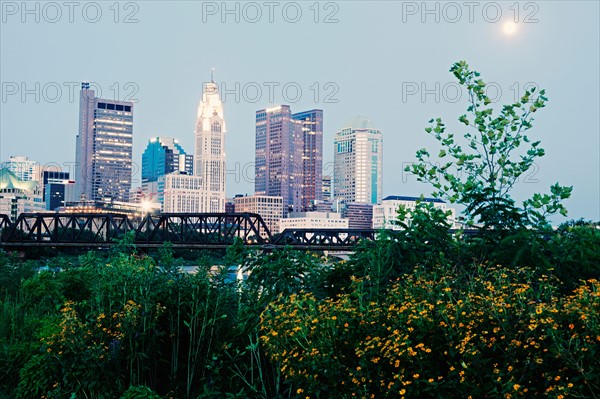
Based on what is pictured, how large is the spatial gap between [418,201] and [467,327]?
5147 mm

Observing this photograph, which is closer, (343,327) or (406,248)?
(343,327)

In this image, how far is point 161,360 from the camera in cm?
1041

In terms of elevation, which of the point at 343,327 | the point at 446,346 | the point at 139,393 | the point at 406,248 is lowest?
the point at 139,393

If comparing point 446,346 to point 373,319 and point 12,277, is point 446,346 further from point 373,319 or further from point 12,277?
point 12,277

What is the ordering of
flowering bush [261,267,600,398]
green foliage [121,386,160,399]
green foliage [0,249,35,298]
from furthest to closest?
1. green foliage [0,249,35,298]
2. green foliage [121,386,160,399]
3. flowering bush [261,267,600,398]

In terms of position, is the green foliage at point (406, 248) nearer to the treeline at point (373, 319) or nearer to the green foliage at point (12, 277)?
the treeline at point (373, 319)

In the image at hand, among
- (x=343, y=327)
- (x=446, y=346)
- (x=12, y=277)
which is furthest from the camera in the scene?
(x=12, y=277)

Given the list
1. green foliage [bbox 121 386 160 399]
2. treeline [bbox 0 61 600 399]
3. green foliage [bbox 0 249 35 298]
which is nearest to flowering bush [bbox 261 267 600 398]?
treeline [bbox 0 61 600 399]

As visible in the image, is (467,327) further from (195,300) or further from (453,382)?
(195,300)

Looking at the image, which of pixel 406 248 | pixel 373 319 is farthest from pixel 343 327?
pixel 406 248

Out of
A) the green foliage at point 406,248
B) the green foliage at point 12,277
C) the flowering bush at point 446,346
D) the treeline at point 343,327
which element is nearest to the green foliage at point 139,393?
the treeline at point 343,327

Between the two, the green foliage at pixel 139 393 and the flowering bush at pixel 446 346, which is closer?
the flowering bush at pixel 446 346

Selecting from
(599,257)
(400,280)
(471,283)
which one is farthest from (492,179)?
(471,283)

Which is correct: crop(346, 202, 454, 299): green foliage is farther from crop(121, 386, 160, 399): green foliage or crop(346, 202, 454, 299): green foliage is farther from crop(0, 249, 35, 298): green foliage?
crop(0, 249, 35, 298): green foliage
